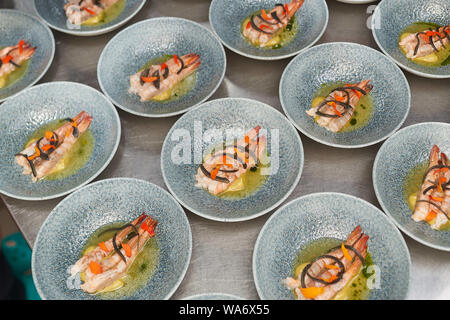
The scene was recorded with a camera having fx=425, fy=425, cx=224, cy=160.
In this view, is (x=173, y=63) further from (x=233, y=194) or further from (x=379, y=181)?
(x=379, y=181)

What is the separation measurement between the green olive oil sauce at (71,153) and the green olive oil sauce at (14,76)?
1.56 ft

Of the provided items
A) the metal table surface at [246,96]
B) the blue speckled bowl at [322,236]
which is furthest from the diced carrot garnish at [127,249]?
the blue speckled bowl at [322,236]

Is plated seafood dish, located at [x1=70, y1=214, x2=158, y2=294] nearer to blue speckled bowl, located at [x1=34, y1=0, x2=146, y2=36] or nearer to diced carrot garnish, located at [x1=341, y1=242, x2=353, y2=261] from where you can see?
diced carrot garnish, located at [x1=341, y1=242, x2=353, y2=261]

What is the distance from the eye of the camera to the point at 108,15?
309 centimetres

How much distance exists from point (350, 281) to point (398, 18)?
1.94 meters

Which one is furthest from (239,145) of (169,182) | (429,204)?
(429,204)

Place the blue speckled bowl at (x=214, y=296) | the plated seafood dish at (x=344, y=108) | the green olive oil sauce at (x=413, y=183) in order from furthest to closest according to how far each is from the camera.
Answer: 1. the plated seafood dish at (x=344, y=108)
2. the green olive oil sauce at (x=413, y=183)
3. the blue speckled bowl at (x=214, y=296)

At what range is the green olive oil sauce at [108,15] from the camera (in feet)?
9.97

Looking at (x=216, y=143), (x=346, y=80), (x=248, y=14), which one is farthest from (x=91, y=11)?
(x=346, y=80)

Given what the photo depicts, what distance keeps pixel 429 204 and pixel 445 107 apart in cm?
80

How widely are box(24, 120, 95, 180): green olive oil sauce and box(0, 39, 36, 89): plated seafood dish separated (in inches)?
19.7

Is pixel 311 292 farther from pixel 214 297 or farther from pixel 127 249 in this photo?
pixel 127 249

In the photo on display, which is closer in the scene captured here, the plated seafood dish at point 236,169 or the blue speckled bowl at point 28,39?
the plated seafood dish at point 236,169

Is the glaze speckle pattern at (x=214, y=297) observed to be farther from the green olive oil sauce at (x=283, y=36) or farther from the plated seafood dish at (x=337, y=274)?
the green olive oil sauce at (x=283, y=36)
